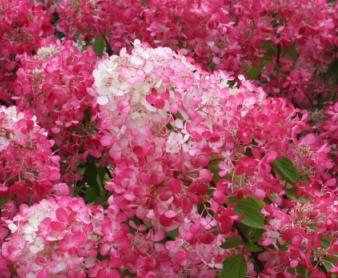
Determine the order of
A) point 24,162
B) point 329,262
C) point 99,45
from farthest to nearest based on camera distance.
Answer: point 99,45, point 24,162, point 329,262

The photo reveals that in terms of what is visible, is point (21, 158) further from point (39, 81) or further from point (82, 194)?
point (82, 194)

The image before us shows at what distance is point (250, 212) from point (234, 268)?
0.16 meters

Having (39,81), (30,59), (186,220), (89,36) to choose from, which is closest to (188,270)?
(186,220)

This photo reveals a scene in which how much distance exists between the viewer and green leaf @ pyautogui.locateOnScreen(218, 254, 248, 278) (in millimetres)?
1780

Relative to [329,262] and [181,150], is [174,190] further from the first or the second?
[329,262]

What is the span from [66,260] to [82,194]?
103 centimetres

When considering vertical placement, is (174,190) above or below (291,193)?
above

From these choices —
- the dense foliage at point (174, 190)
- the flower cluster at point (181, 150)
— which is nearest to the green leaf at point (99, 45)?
the dense foliage at point (174, 190)

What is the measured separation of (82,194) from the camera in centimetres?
270

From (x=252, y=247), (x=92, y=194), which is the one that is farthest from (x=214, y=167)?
(x=92, y=194)

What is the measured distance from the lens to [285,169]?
1894 millimetres

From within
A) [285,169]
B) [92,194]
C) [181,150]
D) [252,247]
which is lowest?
[92,194]

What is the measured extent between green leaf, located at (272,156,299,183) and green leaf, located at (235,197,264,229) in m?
0.19

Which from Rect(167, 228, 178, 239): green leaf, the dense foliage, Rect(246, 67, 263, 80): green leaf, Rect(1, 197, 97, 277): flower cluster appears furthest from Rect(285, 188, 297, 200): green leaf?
Rect(246, 67, 263, 80): green leaf
